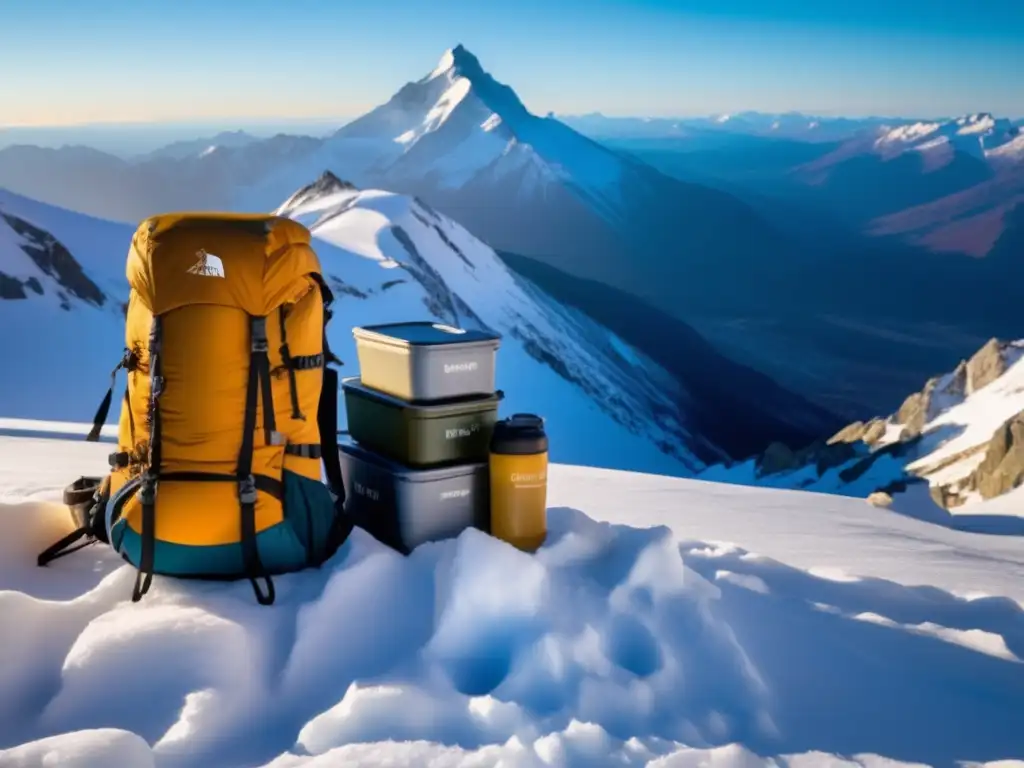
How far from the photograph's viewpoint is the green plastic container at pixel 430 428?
3.62 meters

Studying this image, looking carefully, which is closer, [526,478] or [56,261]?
[526,478]

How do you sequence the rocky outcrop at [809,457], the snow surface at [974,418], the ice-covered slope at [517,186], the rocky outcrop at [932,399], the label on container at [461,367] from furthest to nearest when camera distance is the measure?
the ice-covered slope at [517,186] < the rocky outcrop at [932,399] < the rocky outcrop at [809,457] < the snow surface at [974,418] < the label on container at [461,367]

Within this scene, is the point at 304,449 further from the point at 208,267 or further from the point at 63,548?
the point at 63,548

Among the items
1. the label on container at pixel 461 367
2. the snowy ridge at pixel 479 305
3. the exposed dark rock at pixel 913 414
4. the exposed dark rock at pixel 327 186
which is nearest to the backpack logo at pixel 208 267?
the label on container at pixel 461 367

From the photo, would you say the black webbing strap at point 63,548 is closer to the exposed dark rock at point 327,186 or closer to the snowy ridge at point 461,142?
the exposed dark rock at point 327,186

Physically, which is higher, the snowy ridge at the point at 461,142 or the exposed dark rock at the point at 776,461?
the snowy ridge at the point at 461,142

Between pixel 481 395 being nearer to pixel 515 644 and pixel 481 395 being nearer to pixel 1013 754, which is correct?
pixel 515 644

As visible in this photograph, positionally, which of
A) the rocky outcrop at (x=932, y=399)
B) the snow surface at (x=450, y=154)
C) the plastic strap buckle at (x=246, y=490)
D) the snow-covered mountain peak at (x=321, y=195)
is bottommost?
the rocky outcrop at (x=932, y=399)

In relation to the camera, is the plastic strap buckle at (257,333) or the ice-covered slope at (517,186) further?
the ice-covered slope at (517,186)

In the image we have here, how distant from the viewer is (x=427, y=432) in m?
3.62

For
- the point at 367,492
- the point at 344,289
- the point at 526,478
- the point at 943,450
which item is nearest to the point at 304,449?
the point at 367,492

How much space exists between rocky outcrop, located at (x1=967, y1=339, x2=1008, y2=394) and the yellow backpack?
52.0 metres

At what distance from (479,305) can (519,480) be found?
4297 cm

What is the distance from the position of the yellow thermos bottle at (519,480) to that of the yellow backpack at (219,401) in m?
0.78
